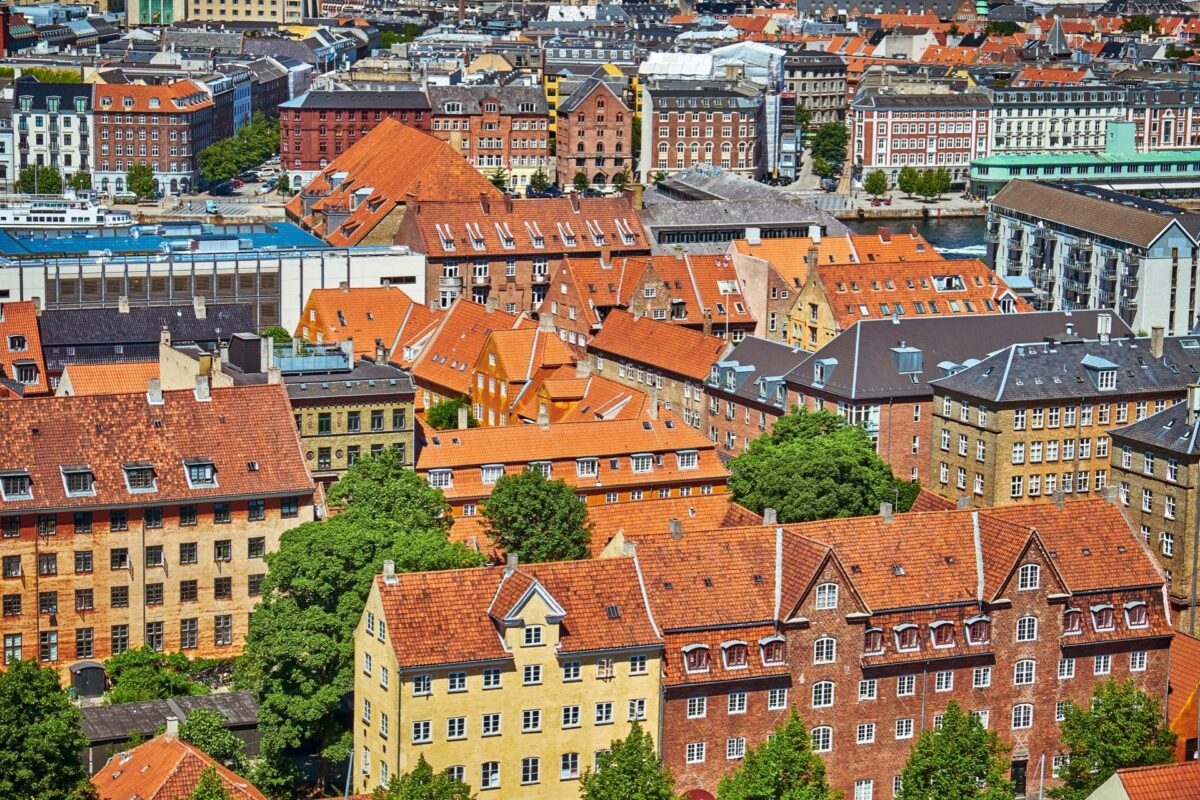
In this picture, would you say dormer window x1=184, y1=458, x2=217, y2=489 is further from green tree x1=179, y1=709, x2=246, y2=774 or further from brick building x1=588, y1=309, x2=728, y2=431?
brick building x1=588, y1=309, x2=728, y2=431

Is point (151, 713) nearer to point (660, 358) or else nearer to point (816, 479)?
point (816, 479)

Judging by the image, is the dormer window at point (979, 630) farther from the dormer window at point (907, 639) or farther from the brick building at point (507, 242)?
the brick building at point (507, 242)

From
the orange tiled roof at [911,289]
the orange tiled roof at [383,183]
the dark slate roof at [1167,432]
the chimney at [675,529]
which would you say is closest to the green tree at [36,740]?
the chimney at [675,529]

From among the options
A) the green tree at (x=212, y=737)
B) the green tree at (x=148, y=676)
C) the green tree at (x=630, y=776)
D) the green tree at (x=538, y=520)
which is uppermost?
the green tree at (x=538, y=520)

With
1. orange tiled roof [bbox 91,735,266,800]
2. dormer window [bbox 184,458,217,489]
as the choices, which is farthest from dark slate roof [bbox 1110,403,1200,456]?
orange tiled roof [bbox 91,735,266,800]

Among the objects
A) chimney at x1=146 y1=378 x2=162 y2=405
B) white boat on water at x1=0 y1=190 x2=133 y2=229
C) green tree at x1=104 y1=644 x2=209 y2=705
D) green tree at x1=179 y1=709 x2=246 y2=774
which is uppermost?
chimney at x1=146 y1=378 x2=162 y2=405

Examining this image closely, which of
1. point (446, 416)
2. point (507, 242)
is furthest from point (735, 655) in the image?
point (507, 242)
